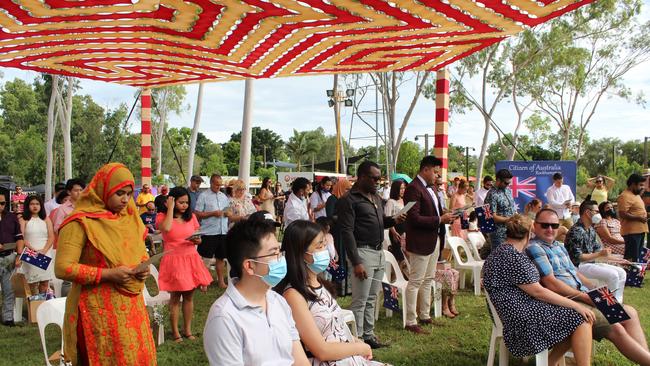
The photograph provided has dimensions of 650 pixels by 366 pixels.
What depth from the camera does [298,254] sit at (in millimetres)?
2676

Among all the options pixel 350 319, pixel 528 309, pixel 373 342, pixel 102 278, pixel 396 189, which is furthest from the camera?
pixel 396 189

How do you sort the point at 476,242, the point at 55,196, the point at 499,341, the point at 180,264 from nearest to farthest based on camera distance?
the point at 499,341, the point at 180,264, the point at 55,196, the point at 476,242

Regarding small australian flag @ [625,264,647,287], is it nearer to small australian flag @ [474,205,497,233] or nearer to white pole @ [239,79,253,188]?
small australian flag @ [474,205,497,233]

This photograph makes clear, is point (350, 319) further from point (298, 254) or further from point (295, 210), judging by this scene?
point (295, 210)

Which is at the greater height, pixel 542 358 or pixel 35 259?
pixel 35 259

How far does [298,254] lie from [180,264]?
2544mm

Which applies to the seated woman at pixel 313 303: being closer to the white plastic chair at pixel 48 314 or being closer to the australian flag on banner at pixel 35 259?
the white plastic chair at pixel 48 314

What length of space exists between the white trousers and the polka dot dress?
1663 mm

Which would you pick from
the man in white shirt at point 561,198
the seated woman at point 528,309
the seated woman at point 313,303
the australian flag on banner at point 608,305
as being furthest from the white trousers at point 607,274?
the man in white shirt at point 561,198

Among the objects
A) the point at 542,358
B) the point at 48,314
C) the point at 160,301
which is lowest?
the point at 160,301

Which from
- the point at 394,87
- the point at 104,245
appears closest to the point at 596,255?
the point at 104,245

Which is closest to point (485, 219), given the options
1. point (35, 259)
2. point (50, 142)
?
point (35, 259)

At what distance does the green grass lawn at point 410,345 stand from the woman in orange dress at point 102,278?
1859 millimetres

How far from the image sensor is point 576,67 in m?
19.5
